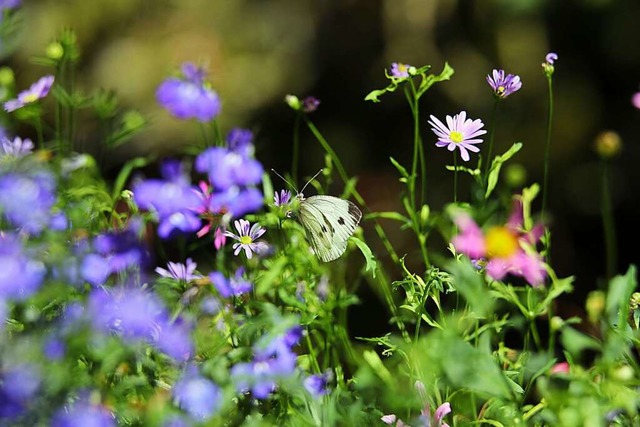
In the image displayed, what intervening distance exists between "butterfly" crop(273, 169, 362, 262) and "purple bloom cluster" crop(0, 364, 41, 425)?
12.5 inches

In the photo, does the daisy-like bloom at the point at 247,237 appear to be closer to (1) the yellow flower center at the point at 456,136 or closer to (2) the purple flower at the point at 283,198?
(2) the purple flower at the point at 283,198

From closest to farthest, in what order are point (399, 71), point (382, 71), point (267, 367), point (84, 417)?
point (84, 417) → point (267, 367) → point (399, 71) → point (382, 71)

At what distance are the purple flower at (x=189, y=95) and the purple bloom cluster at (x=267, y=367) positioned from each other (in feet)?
0.71

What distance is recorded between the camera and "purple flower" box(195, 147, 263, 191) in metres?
0.76

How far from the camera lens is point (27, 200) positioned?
2.20 feet

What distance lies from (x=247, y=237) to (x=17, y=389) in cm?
28

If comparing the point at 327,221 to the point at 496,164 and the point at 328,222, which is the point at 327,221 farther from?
the point at 496,164

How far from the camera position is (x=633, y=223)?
2.48 m

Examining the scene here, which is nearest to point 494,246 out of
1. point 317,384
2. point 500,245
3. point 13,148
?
point 500,245

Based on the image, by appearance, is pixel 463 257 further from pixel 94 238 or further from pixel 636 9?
→ pixel 636 9

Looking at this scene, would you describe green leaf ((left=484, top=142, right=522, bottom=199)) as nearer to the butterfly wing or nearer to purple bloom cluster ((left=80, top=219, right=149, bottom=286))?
the butterfly wing

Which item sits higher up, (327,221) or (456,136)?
(456,136)

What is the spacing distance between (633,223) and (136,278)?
2003 millimetres

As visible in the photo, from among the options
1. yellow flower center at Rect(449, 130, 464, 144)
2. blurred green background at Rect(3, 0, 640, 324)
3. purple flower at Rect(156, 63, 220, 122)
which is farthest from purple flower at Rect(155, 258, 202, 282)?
blurred green background at Rect(3, 0, 640, 324)
